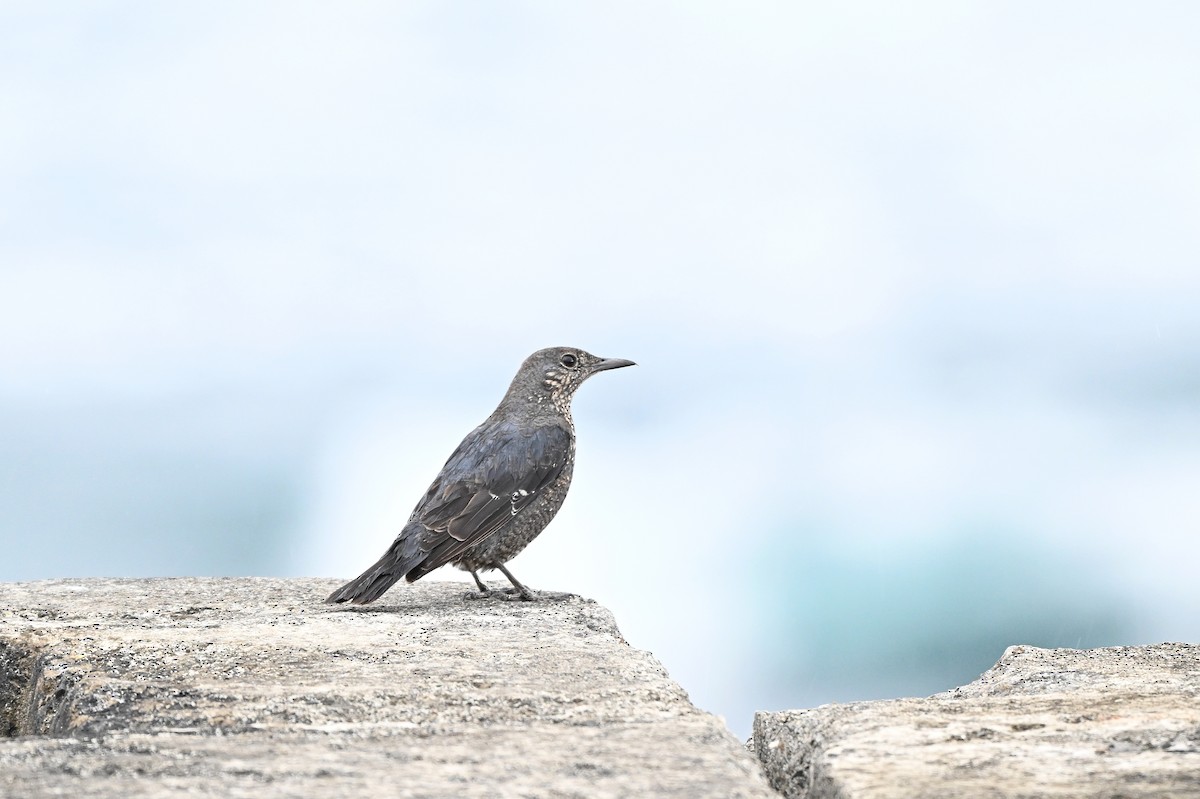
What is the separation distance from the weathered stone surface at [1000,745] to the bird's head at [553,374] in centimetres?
297

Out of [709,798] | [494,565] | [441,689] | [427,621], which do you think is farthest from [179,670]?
[494,565]

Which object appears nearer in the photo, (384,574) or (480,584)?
(384,574)

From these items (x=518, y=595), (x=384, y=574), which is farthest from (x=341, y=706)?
(x=518, y=595)

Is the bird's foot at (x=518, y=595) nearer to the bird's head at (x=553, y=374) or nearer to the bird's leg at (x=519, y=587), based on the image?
the bird's leg at (x=519, y=587)

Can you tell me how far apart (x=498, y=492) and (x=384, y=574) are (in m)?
0.69

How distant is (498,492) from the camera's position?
5871 millimetres

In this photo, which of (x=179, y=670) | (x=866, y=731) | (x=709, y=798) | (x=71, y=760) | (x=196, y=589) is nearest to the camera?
(x=709, y=798)

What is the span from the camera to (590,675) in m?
3.68

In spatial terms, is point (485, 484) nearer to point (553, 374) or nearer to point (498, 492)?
point (498, 492)

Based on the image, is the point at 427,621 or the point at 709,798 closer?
the point at 709,798

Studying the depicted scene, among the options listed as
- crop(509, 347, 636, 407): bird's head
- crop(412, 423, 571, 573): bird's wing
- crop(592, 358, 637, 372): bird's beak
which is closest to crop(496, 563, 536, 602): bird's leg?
crop(412, 423, 571, 573): bird's wing

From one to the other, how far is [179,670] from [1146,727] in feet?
8.51

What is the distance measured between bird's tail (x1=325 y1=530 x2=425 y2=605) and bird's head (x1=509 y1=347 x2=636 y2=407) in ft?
3.61

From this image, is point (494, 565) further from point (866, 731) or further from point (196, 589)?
point (866, 731)
